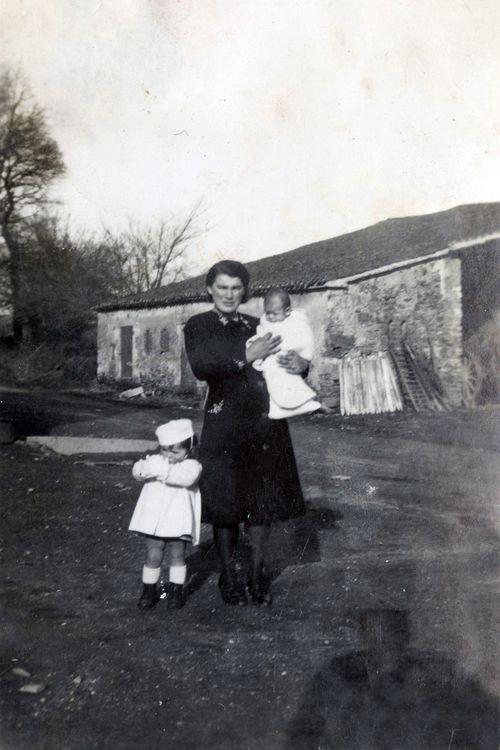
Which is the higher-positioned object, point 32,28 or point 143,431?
point 32,28

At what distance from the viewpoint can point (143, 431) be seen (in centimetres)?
1059

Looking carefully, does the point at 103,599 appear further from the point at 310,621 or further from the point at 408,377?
the point at 408,377

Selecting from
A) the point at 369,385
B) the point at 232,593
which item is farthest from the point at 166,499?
the point at 369,385

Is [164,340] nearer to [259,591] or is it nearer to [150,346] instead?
[150,346]

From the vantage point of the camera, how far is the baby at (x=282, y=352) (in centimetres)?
300

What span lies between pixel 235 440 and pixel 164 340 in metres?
15.4

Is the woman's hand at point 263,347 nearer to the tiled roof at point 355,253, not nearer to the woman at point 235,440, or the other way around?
the woman at point 235,440

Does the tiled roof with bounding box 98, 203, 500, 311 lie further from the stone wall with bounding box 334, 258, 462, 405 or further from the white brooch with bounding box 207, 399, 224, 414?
the white brooch with bounding box 207, 399, 224, 414

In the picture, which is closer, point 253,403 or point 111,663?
point 111,663

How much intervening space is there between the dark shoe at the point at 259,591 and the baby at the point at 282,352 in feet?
2.58

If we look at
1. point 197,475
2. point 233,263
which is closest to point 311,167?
point 233,263

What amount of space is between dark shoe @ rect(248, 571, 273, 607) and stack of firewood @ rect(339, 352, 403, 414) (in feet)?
31.6

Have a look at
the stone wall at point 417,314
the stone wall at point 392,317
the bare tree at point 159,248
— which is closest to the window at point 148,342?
the bare tree at point 159,248

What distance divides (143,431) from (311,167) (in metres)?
6.86
